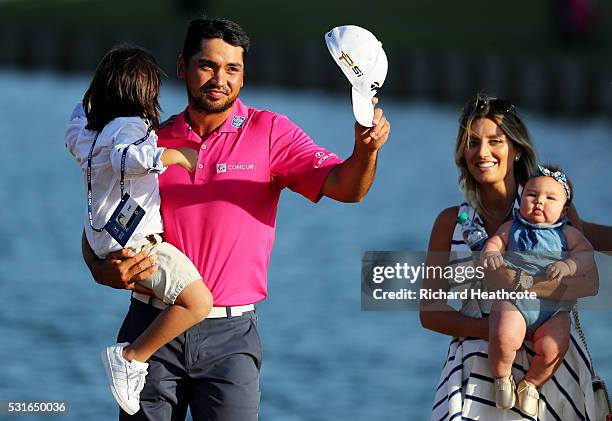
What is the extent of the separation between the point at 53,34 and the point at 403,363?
1963 cm

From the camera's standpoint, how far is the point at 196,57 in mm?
4699

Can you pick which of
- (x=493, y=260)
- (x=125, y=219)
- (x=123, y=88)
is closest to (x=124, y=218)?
(x=125, y=219)

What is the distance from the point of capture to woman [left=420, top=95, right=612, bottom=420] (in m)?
4.53

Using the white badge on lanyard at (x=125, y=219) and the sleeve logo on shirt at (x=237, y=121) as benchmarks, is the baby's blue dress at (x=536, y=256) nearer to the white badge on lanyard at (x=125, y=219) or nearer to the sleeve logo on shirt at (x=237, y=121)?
the sleeve logo on shirt at (x=237, y=121)

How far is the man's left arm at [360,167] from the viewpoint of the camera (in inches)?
174

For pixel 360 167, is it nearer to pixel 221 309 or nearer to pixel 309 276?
pixel 221 309

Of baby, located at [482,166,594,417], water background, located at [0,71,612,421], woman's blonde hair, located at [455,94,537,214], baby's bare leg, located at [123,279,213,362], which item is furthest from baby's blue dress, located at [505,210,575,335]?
water background, located at [0,71,612,421]

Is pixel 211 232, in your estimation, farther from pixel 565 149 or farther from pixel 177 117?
pixel 565 149

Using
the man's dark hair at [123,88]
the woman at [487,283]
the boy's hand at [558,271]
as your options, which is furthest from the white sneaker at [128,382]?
the boy's hand at [558,271]

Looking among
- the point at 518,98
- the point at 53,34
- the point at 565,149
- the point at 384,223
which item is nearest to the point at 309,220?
the point at 384,223

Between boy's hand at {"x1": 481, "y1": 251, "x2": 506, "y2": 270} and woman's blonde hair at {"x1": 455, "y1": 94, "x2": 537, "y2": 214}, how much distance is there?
0.86 ft

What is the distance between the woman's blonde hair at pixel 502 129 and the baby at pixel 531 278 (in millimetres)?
208

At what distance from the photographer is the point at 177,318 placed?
15.0 ft

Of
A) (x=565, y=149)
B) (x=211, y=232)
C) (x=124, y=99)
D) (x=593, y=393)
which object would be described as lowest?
(x=593, y=393)
